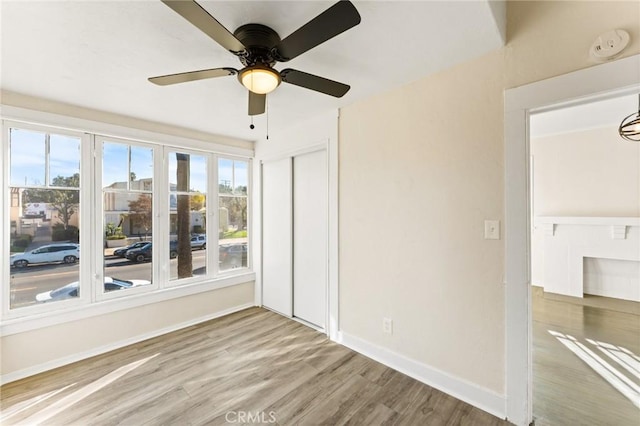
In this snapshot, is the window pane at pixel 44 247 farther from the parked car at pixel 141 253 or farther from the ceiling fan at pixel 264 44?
the ceiling fan at pixel 264 44

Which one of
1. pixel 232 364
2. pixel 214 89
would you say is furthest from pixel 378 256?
pixel 214 89

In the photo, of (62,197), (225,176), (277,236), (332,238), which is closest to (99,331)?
(62,197)

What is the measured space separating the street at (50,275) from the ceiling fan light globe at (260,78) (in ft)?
8.18

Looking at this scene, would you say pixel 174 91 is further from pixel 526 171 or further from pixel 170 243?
pixel 526 171

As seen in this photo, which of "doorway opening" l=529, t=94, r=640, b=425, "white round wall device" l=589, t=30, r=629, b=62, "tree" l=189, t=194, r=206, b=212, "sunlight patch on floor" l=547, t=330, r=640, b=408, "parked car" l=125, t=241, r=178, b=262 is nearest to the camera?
"white round wall device" l=589, t=30, r=629, b=62

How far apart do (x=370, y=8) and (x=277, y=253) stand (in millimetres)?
2883

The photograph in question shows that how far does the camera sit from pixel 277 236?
3.59 meters

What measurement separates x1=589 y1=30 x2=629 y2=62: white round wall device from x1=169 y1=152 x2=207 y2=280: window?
365 centimetres

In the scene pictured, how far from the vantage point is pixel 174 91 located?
88.4 inches

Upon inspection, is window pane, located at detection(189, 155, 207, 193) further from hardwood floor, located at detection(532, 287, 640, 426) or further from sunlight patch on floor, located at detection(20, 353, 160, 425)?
hardwood floor, located at detection(532, 287, 640, 426)

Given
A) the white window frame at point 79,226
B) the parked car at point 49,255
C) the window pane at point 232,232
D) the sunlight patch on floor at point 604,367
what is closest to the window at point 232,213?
the window pane at point 232,232

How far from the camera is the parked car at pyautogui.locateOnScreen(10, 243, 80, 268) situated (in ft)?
7.52

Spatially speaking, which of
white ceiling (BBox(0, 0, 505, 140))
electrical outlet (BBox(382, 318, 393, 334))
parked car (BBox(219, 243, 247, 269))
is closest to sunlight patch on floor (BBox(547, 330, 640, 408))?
electrical outlet (BBox(382, 318, 393, 334))

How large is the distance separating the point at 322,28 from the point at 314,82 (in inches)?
18.5
